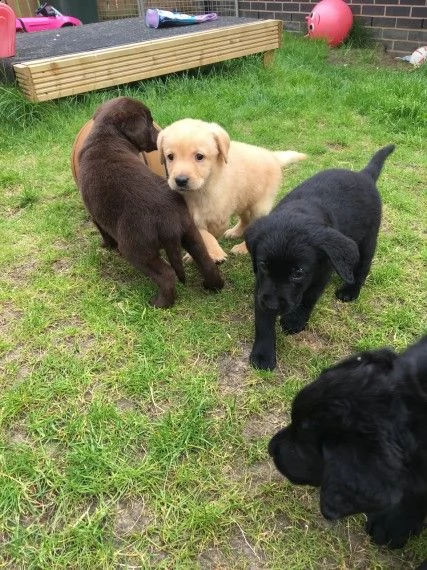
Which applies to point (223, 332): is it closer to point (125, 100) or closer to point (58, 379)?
point (58, 379)

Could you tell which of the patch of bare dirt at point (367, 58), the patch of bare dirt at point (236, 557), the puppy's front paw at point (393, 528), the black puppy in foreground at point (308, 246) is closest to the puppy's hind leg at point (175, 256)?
the black puppy in foreground at point (308, 246)

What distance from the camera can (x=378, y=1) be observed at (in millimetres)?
7492

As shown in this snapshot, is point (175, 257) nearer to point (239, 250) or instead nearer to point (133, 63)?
Result: point (239, 250)

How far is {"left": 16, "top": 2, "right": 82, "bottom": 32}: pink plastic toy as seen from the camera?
28.0 ft

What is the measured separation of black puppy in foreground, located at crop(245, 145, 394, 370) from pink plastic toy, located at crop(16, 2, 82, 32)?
761 cm

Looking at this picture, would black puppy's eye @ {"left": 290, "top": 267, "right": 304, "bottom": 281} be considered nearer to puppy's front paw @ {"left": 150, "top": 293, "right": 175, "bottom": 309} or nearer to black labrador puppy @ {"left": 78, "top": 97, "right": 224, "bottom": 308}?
black labrador puppy @ {"left": 78, "top": 97, "right": 224, "bottom": 308}

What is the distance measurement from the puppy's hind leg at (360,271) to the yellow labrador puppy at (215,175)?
2.50ft

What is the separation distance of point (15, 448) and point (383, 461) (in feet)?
4.70

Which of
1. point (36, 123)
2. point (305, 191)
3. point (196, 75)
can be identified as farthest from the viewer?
point (196, 75)

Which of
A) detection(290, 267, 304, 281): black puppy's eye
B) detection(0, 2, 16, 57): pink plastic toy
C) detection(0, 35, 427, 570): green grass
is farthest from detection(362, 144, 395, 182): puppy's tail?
detection(0, 2, 16, 57): pink plastic toy

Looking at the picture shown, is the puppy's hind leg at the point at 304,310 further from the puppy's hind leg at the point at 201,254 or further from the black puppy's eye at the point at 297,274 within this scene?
the puppy's hind leg at the point at 201,254

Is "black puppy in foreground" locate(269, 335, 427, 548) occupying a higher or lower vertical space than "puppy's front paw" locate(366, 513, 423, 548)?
higher

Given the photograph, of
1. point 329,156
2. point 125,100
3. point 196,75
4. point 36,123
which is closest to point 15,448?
point 125,100

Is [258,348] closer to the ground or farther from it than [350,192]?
closer to the ground
